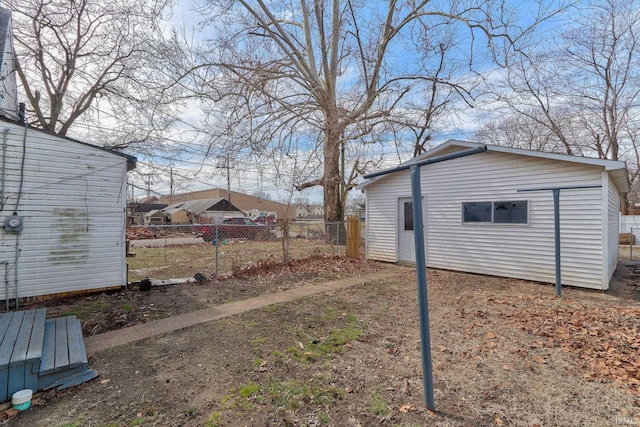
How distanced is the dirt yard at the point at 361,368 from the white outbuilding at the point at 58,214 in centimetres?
70

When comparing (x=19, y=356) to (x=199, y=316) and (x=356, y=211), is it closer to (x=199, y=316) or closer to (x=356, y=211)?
(x=199, y=316)

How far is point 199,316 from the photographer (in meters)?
4.88

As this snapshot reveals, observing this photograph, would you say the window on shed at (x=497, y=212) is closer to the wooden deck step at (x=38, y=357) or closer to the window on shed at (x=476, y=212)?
the window on shed at (x=476, y=212)

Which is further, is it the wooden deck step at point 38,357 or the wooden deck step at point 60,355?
the wooden deck step at point 60,355

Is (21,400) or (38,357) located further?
(38,357)

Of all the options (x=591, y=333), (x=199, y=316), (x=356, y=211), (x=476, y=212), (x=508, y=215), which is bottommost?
(x=591, y=333)

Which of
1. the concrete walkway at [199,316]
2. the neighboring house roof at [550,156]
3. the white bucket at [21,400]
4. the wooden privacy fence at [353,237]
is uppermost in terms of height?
the neighboring house roof at [550,156]

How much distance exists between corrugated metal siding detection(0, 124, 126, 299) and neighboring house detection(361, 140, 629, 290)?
736 centimetres

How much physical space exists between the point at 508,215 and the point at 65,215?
31.6ft

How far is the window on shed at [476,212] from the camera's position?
7965mm

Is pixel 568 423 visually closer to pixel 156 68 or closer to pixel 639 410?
pixel 639 410

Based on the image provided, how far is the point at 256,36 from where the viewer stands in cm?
1009

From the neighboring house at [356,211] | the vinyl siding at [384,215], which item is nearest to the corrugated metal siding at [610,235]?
the vinyl siding at [384,215]

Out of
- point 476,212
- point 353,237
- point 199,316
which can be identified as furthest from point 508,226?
point 199,316
